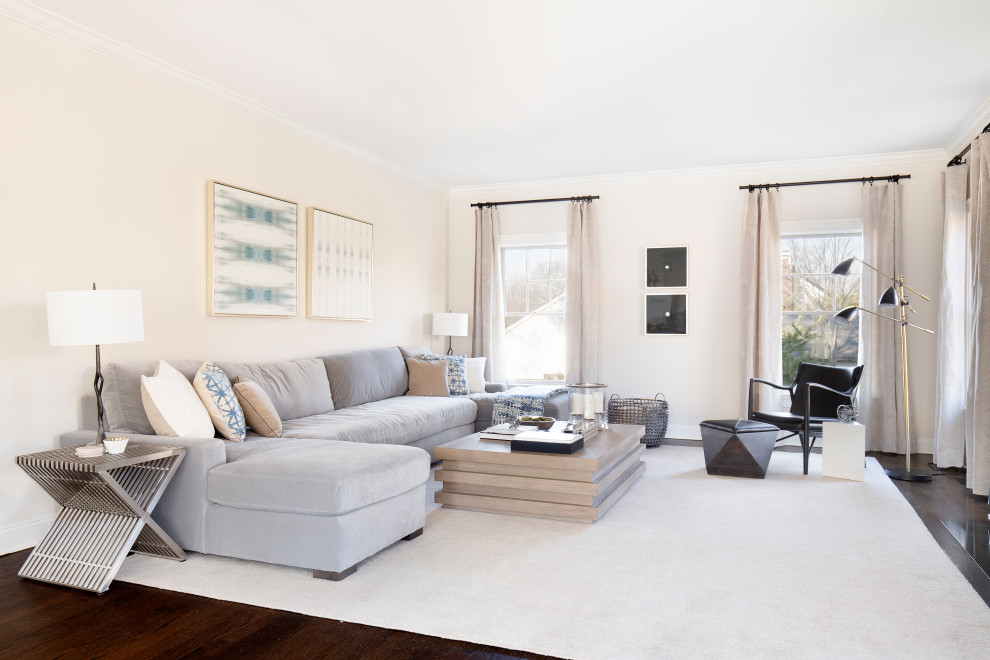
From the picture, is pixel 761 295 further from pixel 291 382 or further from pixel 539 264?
pixel 291 382

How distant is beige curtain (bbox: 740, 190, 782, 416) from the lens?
252 inches

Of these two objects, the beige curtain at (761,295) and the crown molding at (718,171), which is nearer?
the crown molding at (718,171)

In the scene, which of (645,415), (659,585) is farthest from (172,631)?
(645,415)

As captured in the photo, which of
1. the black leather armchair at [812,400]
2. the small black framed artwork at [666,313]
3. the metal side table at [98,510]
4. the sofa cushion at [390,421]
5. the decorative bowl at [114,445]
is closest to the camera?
the metal side table at [98,510]

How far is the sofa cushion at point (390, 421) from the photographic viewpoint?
4.24m

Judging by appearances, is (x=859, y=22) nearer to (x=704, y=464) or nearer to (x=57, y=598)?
(x=704, y=464)

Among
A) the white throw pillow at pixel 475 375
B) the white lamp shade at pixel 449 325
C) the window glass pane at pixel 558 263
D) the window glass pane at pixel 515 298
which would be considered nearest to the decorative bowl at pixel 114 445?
the white throw pillow at pixel 475 375

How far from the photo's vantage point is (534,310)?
7613mm

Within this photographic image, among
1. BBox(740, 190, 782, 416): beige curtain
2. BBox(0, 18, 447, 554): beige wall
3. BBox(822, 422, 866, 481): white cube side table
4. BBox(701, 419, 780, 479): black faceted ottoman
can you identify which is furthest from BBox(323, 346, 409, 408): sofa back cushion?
BBox(822, 422, 866, 481): white cube side table

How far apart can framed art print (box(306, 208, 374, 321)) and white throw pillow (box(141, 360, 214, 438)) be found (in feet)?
6.18

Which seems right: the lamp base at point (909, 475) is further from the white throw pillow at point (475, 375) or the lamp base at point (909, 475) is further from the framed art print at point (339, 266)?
the framed art print at point (339, 266)

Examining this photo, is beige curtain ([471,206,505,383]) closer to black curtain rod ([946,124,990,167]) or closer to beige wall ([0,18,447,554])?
beige wall ([0,18,447,554])

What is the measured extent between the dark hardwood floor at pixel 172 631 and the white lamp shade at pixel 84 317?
1.06 metres

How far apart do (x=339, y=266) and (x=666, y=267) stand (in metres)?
3.29
